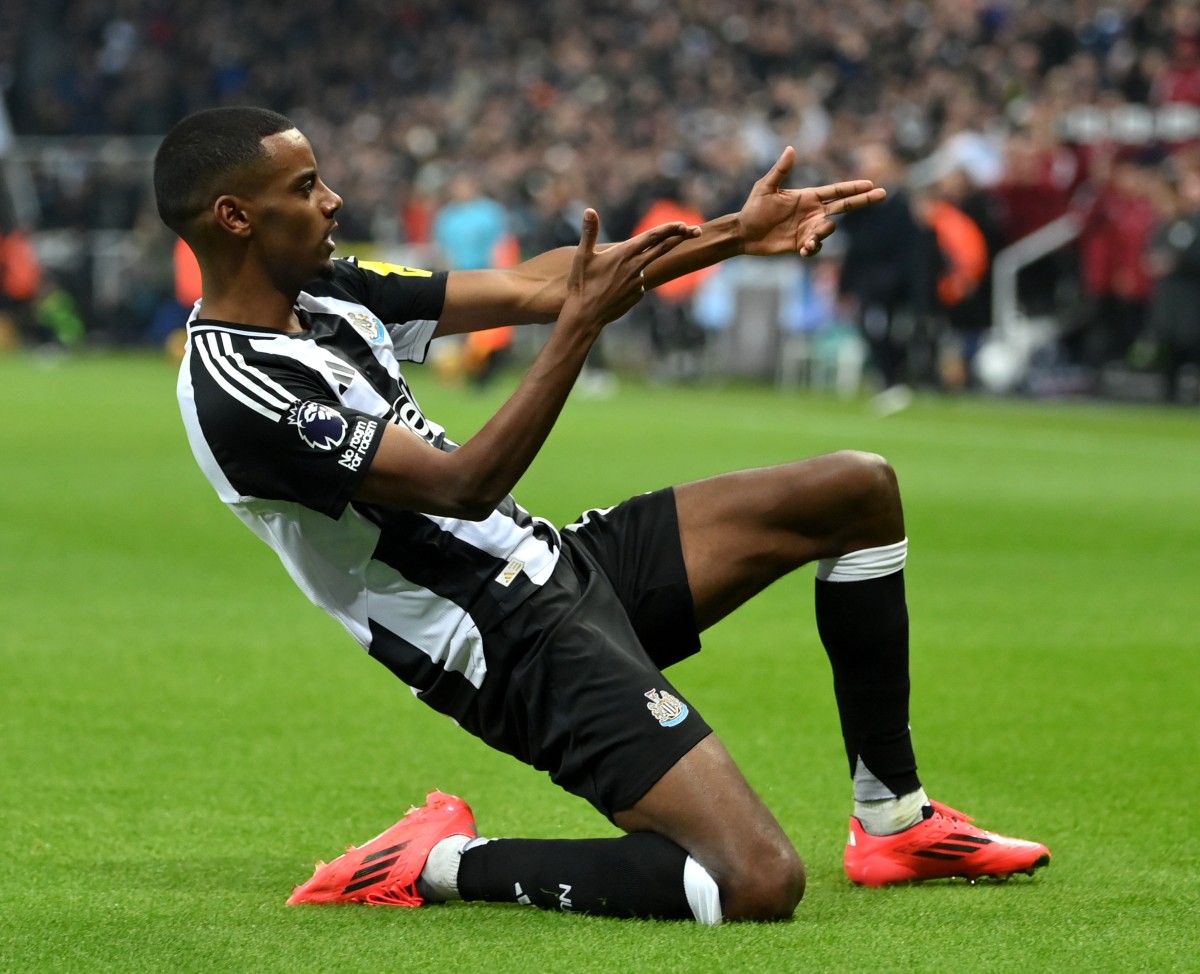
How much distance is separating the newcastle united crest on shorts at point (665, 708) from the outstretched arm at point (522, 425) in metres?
0.55

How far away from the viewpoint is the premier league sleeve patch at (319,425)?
3.94 metres

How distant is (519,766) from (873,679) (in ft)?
5.26

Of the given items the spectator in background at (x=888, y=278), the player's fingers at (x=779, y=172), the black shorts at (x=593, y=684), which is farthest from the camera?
the spectator in background at (x=888, y=278)

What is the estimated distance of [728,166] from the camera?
77.1 feet

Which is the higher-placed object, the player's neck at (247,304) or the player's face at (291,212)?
the player's face at (291,212)

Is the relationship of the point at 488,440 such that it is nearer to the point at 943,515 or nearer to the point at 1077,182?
the point at 943,515

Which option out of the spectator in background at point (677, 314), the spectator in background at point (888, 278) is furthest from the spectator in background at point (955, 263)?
the spectator in background at point (677, 314)

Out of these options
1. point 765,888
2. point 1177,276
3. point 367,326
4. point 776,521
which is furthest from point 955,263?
point 765,888

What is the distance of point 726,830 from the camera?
397 cm

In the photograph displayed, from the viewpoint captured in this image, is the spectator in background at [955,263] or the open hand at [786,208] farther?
the spectator in background at [955,263]

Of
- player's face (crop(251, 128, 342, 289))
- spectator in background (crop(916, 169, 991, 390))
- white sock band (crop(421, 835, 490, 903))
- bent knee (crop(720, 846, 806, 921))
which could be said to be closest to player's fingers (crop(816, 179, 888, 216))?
player's face (crop(251, 128, 342, 289))

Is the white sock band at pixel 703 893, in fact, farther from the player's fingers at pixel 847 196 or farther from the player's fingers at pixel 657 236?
the player's fingers at pixel 847 196

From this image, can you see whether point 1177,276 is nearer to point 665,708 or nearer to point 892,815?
point 892,815

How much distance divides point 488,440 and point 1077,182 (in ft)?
58.9
